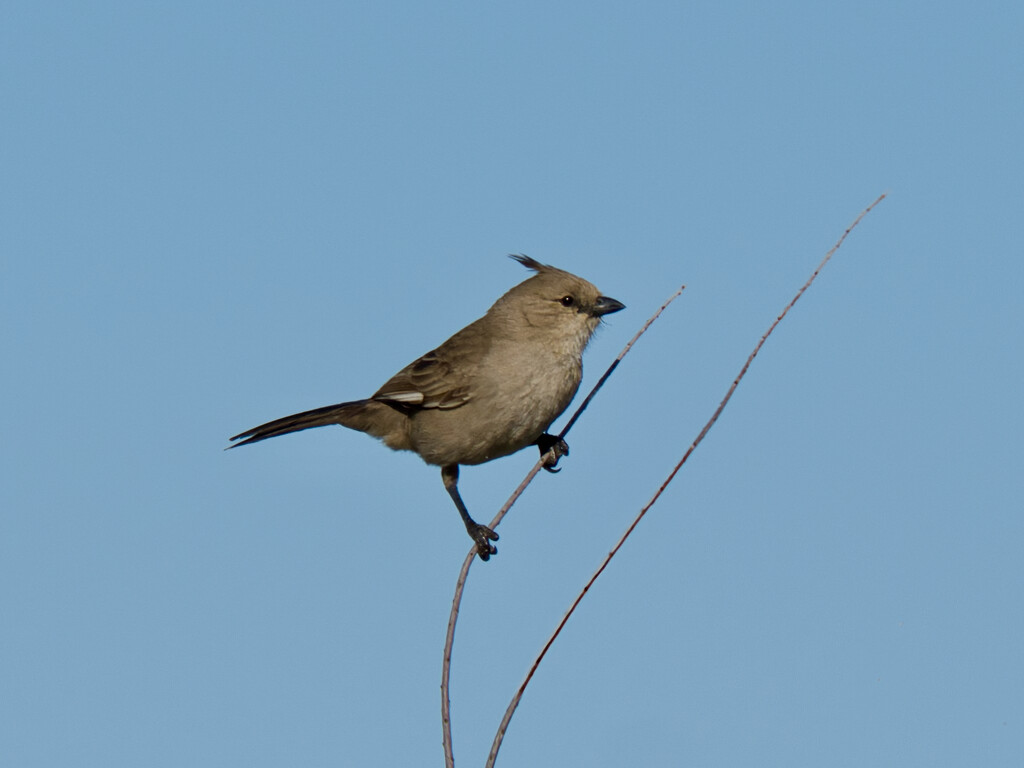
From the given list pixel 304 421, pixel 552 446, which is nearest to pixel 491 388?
pixel 552 446

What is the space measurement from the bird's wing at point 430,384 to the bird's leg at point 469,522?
45cm

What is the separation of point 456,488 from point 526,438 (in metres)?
0.89

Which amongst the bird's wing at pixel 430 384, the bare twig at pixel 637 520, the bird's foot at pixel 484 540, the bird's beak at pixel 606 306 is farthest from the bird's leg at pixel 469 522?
the bare twig at pixel 637 520

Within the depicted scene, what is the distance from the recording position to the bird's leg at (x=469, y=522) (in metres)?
6.90

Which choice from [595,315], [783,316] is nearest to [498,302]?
[595,315]

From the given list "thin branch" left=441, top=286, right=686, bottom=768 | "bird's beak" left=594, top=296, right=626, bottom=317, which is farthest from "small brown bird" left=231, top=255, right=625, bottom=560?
"thin branch" left=441, top=286, right=686, bottom=768

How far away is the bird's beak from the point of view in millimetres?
6738

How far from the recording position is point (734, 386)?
13.1 ft

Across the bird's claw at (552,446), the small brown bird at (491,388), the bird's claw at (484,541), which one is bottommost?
the bird's claw at (484,541)

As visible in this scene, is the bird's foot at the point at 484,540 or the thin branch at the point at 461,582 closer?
the thin branch at the point at 461,582

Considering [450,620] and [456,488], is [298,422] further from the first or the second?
[450,620]

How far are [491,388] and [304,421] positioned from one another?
1431 mm

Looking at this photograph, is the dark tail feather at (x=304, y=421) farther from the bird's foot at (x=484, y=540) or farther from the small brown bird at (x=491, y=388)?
the bird's foot at (x=484, y=540)

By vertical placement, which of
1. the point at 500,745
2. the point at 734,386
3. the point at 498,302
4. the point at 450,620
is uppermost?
the point at 498,302
